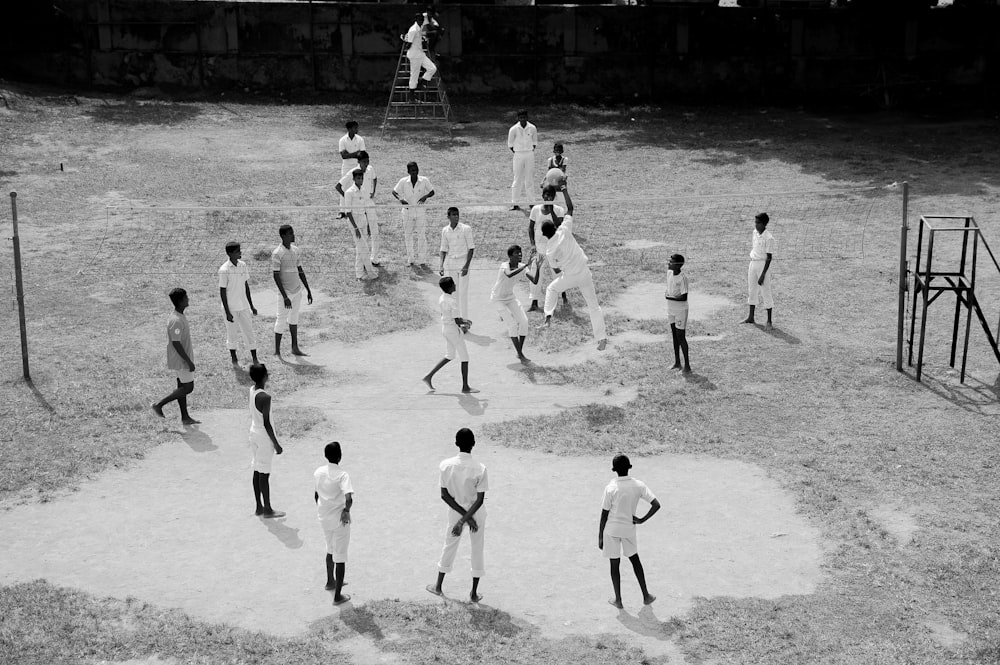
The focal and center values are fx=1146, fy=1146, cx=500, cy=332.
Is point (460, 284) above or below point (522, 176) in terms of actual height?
below

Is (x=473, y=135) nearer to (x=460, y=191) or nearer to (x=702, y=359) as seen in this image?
(x=460, y=191)

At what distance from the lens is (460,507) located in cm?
1080

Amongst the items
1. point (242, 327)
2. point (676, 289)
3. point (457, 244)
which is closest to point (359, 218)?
point (457, 244)

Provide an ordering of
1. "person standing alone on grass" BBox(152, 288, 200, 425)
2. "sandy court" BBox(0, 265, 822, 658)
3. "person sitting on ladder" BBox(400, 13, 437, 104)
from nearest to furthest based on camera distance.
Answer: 1. "sandy court" BBox(0, 265, 822, 658)
2. "person standing alone on grass" BBox(152, 288, 200, 425)
3. "person sitting on ladder" BBox(400, 13, 437, 104)

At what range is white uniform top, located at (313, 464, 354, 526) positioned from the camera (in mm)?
10734

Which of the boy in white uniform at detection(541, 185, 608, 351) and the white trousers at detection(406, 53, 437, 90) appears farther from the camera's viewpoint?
the white trousers at detection(406, 53, 437, 90)

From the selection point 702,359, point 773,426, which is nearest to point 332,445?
point 773,426

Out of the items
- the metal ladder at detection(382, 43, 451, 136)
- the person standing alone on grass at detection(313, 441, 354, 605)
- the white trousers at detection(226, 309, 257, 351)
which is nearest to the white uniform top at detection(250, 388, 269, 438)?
the person standing alone on grass at detection(313, 441, 354, 605)

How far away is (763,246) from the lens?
1855cm

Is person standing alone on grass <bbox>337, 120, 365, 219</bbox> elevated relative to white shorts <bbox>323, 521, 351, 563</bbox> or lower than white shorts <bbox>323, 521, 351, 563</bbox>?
elevated

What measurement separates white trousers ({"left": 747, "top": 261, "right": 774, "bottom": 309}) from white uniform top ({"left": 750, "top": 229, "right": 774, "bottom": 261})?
0.12m

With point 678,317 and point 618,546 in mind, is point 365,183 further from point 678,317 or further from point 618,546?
point 618,546

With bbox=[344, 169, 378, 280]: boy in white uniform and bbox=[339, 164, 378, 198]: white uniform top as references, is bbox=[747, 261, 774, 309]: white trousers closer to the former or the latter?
bbox=[344, 169, 378, 280]: boy in white uniform

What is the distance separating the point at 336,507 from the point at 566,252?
6902 mm
